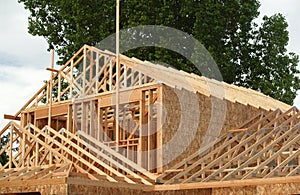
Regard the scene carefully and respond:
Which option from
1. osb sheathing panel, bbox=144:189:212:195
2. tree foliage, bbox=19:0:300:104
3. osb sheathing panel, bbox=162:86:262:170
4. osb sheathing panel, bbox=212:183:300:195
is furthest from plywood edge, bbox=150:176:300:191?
tree foliage, bbox=19:0:300:104

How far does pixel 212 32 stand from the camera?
28391 millimetres

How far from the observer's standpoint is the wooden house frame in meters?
13.9

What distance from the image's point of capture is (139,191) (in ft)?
48.1

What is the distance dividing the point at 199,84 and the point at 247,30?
38.0 feet

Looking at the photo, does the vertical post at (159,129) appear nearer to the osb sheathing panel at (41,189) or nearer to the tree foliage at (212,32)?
the osb sheathing panel at (41,189)

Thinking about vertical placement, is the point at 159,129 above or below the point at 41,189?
above

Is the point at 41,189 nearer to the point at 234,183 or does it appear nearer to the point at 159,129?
the point at 159,129

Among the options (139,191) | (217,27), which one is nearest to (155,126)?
(139,191)

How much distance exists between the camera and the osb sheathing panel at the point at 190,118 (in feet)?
54.1

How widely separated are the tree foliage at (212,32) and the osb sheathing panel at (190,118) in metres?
9.41

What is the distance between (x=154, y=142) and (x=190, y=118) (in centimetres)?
125

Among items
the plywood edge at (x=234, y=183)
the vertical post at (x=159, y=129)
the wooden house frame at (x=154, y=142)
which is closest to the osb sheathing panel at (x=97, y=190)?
the wooden house frame at (x=154, y=142)

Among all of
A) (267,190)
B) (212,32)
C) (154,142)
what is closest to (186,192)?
(154,142)

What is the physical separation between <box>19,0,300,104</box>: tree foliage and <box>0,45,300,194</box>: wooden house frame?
7565 millimetres
